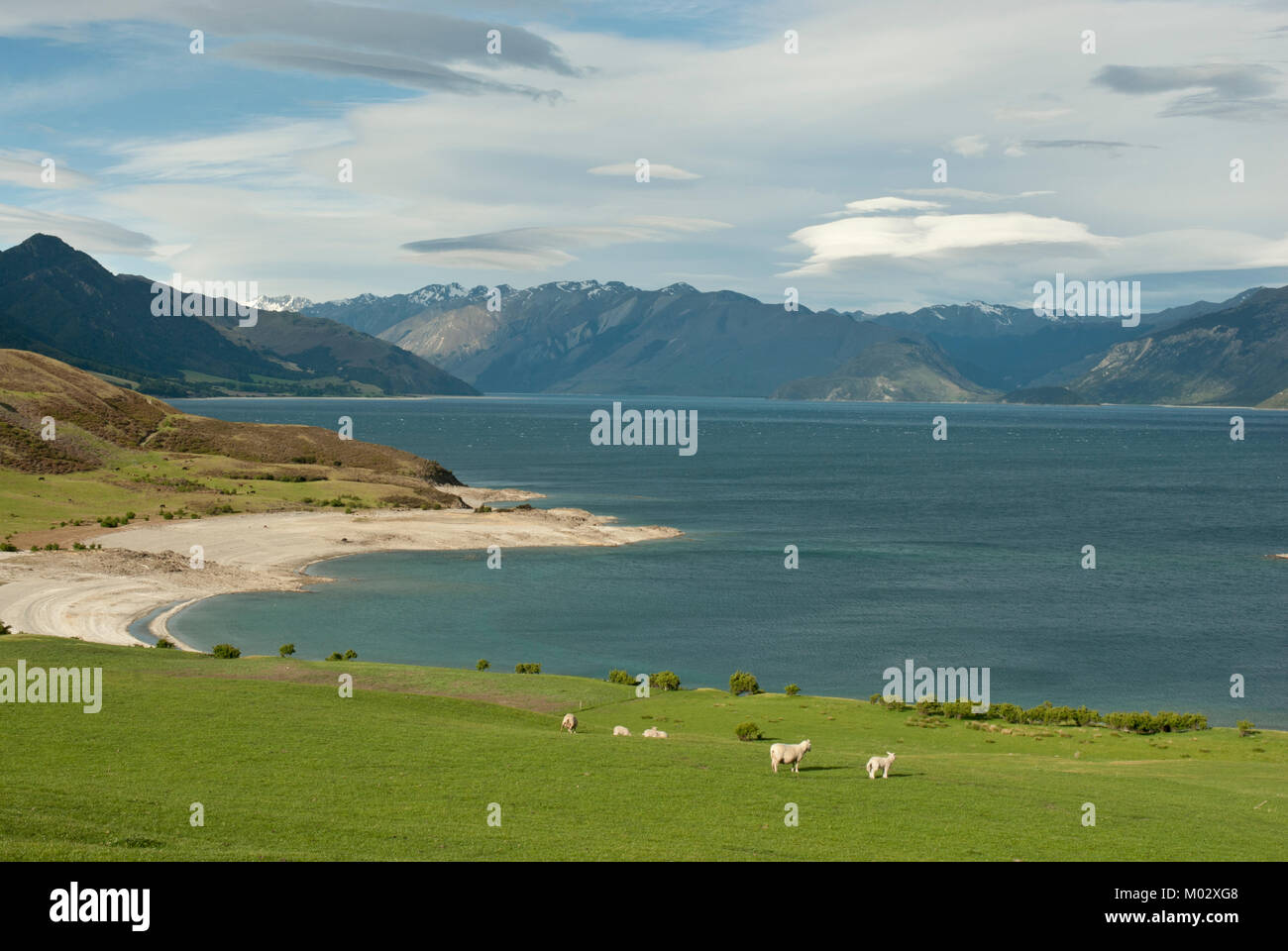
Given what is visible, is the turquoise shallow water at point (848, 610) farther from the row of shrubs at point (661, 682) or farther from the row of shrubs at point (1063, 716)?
the row of shrubs at point (1063, 716)

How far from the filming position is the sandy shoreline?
78812 millimetres

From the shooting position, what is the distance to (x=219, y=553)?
110 m

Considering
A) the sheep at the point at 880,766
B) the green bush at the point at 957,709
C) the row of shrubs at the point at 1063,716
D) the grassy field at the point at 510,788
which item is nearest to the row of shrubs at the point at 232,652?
the grassy field at the point at 510,788

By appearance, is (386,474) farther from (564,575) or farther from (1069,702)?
(1069,702)

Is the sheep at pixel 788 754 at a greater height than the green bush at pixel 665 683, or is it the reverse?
the sheep at pixel 788 754

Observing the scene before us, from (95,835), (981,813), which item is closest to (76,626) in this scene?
(95,835)

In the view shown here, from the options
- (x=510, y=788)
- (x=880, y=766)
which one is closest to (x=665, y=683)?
(x=880, y=766)

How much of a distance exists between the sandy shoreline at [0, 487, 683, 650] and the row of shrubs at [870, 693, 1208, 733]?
2026 inches

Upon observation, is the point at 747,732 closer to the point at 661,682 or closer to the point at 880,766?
the point at 880,766

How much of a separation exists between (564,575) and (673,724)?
62659mm

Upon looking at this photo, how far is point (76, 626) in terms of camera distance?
73.1 meters

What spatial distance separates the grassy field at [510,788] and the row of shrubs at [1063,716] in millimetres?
6272

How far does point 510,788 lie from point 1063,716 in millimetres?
37602

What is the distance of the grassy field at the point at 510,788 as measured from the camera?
73.4 ft
